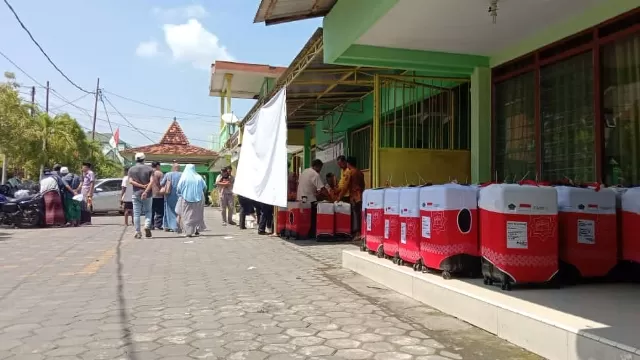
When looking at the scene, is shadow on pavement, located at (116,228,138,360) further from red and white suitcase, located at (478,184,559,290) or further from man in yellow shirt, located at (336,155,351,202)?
man in yellow shirt, located at (336,155,351,202)

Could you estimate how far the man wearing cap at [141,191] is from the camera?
1150 centimetres

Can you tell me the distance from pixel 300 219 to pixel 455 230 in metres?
6.55

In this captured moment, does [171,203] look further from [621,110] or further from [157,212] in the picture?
[621,110]

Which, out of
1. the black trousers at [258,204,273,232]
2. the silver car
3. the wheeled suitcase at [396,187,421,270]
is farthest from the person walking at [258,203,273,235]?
the silver car

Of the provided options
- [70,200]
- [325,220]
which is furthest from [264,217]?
[70,200]

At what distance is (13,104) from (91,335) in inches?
644

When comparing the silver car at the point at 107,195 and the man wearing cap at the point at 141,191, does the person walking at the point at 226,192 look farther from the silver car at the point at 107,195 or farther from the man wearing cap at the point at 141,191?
the silver car at the point at 107,195

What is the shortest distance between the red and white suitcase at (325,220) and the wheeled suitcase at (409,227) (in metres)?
4.61

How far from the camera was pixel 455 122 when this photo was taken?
988 cm

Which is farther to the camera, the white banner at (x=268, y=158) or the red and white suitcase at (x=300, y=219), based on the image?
the red and white suitcase at (x=300, y=219)

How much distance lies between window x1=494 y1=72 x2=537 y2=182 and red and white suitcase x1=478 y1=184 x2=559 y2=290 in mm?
3122

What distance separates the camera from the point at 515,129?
8055mm

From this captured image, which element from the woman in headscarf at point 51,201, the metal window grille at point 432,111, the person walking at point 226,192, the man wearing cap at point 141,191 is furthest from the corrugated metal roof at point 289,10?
the woman in headscarf at point 51,201

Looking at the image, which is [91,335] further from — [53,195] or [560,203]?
[53,195]
